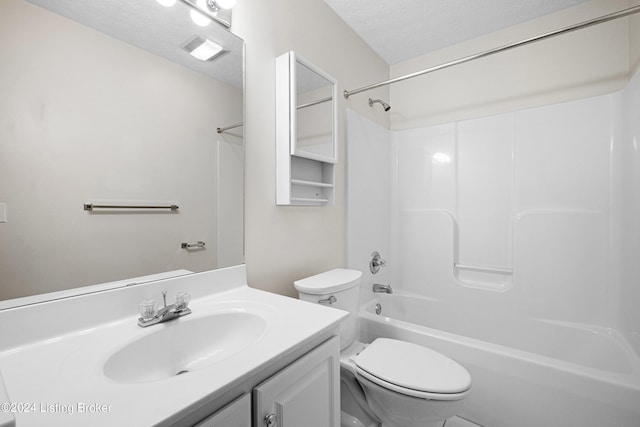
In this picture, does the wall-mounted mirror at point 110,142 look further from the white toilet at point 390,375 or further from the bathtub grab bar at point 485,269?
the bathtub grab bar at point 485,269

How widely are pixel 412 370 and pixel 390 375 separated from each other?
105 millimetres

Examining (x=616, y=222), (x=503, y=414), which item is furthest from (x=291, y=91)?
(x=616, y=222)

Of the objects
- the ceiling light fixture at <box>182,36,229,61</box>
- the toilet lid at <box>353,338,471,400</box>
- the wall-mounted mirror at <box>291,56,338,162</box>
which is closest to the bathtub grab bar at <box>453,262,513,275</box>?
the toilet lid at <box>353,338,471,400</box>

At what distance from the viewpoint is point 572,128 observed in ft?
5.97

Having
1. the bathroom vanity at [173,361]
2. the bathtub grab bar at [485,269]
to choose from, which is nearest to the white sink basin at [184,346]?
the bathroom vanity at [173,361]

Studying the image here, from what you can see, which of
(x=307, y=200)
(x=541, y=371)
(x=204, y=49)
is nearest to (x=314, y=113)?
(x=307, y=200)

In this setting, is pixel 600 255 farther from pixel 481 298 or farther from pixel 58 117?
pixel 58 117

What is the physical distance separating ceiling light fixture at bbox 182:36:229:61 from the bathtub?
157cm

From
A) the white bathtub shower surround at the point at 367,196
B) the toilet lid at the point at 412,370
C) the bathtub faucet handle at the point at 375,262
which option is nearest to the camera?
the toilet lid at the point at 412,370

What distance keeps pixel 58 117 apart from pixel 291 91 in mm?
892

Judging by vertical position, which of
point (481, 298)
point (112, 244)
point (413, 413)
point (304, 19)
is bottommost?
point (413, 413)

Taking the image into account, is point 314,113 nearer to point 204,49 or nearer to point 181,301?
point 204,49

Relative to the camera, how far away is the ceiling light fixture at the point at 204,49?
1.10 metres

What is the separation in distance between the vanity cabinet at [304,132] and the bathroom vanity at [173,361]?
0.60 m
